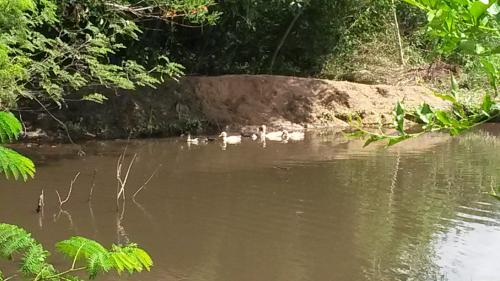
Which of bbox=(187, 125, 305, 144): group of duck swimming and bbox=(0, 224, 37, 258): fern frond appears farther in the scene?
bbox=(187, 125, 305, 144): group of duck swimming

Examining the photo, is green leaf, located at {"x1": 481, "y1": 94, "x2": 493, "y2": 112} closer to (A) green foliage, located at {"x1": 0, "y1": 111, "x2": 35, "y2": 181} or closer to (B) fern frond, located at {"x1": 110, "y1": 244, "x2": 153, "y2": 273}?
(B) fern frond, located at {"x1": 110, "y1": 244, "x2": 153, "y2": 273}

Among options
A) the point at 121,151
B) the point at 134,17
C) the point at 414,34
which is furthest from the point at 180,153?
the point at 414,34

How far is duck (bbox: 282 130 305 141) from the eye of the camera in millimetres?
13028

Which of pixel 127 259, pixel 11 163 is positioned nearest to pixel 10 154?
pixel 11 163

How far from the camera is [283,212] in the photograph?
7.36m

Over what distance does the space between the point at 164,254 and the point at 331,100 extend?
9499mm

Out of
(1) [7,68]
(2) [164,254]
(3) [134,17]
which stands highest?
(3) [134,17]

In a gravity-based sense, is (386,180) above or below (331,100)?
below

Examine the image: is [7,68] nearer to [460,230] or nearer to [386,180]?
[460,230]

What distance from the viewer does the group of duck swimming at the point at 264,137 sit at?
1262cm

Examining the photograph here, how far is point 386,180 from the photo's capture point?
9094 millimetres

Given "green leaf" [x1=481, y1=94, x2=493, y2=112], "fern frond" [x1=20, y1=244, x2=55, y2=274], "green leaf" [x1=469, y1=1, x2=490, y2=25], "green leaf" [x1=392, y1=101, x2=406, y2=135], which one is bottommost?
"fern frond" [x1=20, y1=244, x2=55, y2=274]

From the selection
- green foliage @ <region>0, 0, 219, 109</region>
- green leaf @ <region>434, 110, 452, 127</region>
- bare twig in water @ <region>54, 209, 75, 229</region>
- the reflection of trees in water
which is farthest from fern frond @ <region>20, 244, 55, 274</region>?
green foliage @ <region>0, 0, 219, 109</region>

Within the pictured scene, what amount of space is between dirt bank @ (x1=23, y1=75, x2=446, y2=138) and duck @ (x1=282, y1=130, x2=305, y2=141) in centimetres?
63
